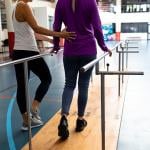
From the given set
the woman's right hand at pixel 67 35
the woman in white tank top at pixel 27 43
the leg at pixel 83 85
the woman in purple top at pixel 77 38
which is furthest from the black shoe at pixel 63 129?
the woman's right hand at pixel 67 35

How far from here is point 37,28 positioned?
8.38 ft

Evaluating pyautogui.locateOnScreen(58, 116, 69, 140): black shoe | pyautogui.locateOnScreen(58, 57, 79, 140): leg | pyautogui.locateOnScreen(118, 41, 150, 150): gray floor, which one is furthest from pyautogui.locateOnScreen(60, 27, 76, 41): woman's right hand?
pyautogui.locateOnScreen(118, 41, 150, 150): gray floor

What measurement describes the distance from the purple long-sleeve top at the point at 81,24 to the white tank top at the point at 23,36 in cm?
29

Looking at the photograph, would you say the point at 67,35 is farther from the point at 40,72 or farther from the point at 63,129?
the point at 63,129

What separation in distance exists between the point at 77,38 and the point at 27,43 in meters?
0.54

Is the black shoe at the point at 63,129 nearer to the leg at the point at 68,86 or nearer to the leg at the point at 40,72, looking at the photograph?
the leg at the point at 68,86

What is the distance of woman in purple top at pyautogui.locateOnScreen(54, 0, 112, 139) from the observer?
8.07 ft

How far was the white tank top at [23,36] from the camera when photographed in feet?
8.82

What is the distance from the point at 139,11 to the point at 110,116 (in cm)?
2547

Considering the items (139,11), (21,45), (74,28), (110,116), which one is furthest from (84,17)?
Result: (139,11)

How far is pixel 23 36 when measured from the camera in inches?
108

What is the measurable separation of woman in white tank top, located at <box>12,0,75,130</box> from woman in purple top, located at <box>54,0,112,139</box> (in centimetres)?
10

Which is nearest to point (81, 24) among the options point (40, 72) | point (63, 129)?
point (40, 72)

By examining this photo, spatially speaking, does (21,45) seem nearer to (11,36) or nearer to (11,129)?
(11,129)
